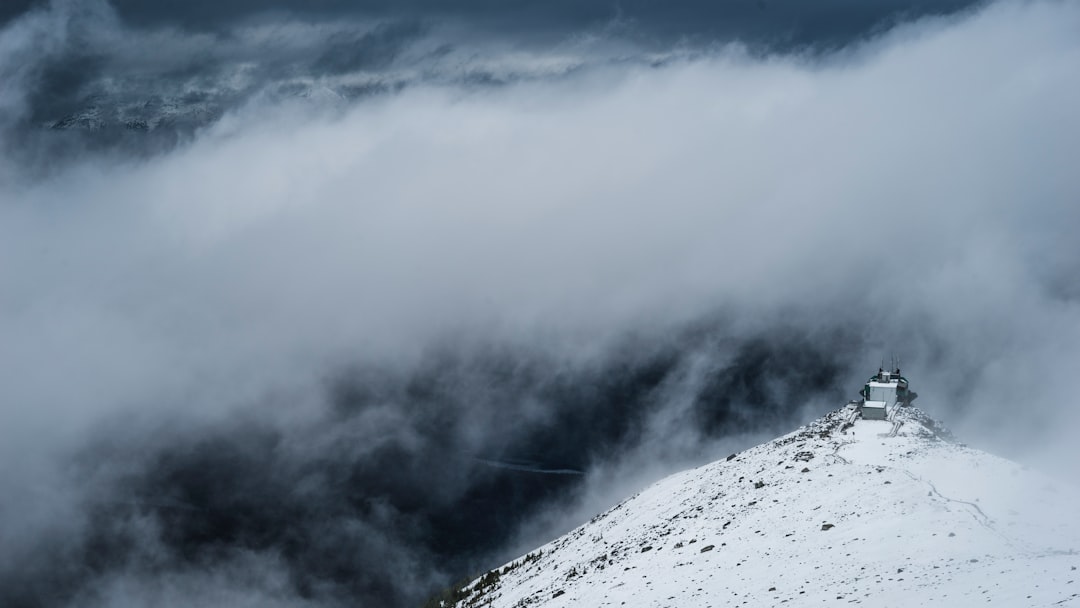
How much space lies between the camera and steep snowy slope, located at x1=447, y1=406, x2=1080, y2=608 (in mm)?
49500

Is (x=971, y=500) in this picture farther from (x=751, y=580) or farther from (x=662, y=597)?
(x=662, y=597)

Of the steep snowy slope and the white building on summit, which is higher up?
the white building on summit

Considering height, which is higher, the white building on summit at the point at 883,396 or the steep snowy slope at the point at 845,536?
the white building on summit at the point at 883,396

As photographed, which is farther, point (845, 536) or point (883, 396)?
point (883, 396)

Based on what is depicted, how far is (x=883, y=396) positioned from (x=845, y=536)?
29.0 metres

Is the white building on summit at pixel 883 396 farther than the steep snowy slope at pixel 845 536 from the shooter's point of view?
Yes

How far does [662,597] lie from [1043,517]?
68.0ft

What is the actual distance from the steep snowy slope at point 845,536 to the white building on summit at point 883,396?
1282 mm

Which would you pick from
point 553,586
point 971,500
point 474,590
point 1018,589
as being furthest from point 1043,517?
point 474,590

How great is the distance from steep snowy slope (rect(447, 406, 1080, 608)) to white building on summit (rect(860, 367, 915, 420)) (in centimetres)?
128

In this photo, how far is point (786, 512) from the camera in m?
64.1

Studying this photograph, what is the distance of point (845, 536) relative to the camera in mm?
57531

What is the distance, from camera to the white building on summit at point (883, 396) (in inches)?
3164

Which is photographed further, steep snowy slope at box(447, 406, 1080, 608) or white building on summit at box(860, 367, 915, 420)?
white building on summit at box(860, 367, 915, 420)
